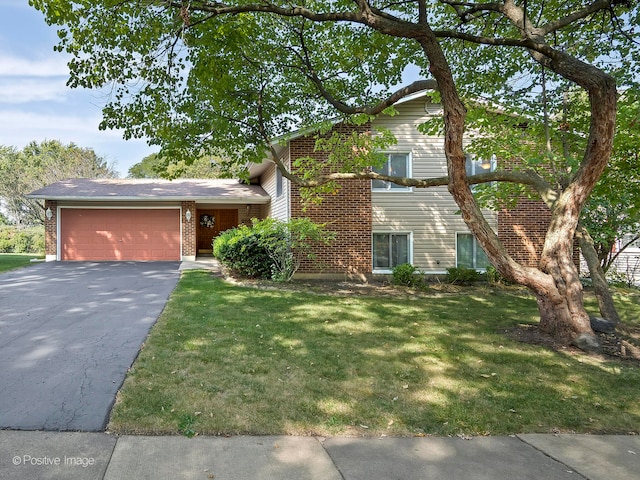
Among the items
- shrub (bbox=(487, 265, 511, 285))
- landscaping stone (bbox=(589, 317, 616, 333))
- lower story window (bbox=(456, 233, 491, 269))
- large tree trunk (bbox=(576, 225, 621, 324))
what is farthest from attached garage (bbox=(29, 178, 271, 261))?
landscaping stone (bbox=(589, 317, 616, 333))

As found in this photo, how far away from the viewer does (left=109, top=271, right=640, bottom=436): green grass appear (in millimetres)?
3807

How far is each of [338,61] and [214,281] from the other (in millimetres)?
6507

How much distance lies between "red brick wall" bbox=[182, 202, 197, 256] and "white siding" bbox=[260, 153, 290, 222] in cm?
320

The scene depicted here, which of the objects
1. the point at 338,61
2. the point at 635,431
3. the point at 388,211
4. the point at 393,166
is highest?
the point at 338,61

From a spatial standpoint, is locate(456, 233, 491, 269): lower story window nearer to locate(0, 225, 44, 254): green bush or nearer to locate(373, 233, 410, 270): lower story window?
locate(373, 233, 410, 270): lower story window

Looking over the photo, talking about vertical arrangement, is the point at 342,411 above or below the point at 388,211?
below

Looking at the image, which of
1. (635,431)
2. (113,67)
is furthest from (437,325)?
(113,67)

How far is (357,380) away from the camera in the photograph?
483cm

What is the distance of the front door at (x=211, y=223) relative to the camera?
2050 centimetres

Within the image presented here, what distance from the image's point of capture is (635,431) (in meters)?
3.83

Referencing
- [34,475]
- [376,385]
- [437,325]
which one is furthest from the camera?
[437,325]

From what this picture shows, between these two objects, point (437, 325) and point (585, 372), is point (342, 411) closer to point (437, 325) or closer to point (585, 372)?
point (585, 372)

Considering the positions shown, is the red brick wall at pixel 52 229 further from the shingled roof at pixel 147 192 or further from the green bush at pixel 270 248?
the green bush at pixel 270 248

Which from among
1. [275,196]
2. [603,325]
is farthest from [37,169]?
[603,325]
